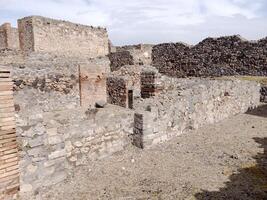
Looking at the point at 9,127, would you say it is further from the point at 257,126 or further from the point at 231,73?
the point at 231,73

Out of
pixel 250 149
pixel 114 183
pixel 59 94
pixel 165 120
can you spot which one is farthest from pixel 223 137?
pixel 59 94

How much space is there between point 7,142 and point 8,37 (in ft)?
72.9

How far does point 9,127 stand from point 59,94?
6959 mm

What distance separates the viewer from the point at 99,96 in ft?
42.2

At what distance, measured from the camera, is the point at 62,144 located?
20.3 ft

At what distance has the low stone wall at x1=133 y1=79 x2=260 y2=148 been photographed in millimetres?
8234

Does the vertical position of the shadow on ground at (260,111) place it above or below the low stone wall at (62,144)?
below

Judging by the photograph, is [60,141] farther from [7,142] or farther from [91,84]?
[91,84]

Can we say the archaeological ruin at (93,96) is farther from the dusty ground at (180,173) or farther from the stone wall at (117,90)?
the dusty ground at (180,173)

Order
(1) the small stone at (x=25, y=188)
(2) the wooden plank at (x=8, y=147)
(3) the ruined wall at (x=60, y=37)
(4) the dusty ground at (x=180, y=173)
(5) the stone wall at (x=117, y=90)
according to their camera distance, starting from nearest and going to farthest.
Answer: (2) the wooden plank at (x=8, y=147) < (1) the small stone at (x=25, y=188) < (4) the dusty ground at (x=180, y=173) < (5) the stone wall at (x=117, y=90) < (3) the ruined wall at (x=60, y=37)

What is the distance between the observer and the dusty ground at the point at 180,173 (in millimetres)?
5719

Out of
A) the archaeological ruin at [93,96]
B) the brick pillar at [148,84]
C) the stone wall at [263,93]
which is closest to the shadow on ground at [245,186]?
the archaeological ruin at [93,96]

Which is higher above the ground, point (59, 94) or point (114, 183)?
point (59, 94)

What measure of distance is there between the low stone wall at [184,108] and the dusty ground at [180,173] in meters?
0.41
